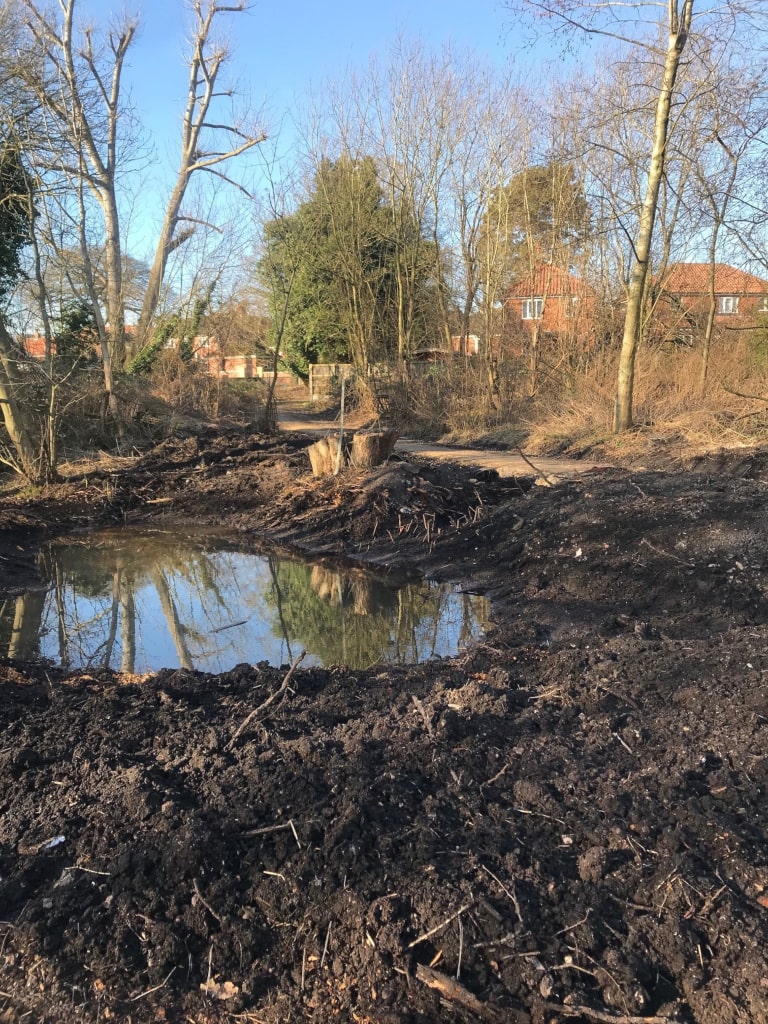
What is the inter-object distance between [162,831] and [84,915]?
1.30 ft

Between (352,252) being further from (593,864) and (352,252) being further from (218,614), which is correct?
(593,864)

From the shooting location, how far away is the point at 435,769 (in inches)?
130

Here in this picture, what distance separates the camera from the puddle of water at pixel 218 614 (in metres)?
6.36

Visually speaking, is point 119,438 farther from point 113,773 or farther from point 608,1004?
point 608,1004

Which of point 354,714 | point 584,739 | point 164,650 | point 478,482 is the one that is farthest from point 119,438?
point 584,739

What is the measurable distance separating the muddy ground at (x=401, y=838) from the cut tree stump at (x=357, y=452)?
606 cm

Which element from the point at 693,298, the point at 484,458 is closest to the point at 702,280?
the point at 693,298

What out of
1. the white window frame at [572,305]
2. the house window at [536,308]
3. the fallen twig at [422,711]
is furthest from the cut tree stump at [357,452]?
the house window at [536,308]

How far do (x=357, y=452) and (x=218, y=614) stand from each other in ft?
14.6

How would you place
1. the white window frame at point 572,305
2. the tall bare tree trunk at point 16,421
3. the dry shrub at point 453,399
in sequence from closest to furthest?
the tall bare tree trunk at point 16,421 < the dry shrub at point 453,399 < the white window frame at point 572,305

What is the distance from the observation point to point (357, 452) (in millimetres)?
11359

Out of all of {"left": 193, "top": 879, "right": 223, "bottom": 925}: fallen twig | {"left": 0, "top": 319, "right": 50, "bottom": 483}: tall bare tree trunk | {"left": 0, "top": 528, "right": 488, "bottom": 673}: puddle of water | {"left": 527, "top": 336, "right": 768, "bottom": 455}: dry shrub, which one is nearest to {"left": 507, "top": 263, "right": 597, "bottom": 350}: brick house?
{"left": 527, "top": 336, "right": 768, "bottom": 455}: dry shrub

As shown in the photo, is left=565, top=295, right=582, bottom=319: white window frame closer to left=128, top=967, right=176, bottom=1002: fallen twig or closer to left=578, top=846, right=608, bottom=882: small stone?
left=578, top=846, right=608, bottom=882: small stone

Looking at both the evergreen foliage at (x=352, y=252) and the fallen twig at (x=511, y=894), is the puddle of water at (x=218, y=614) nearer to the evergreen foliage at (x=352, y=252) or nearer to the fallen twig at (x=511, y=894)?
the fallen twig at (x=511, y=894)
